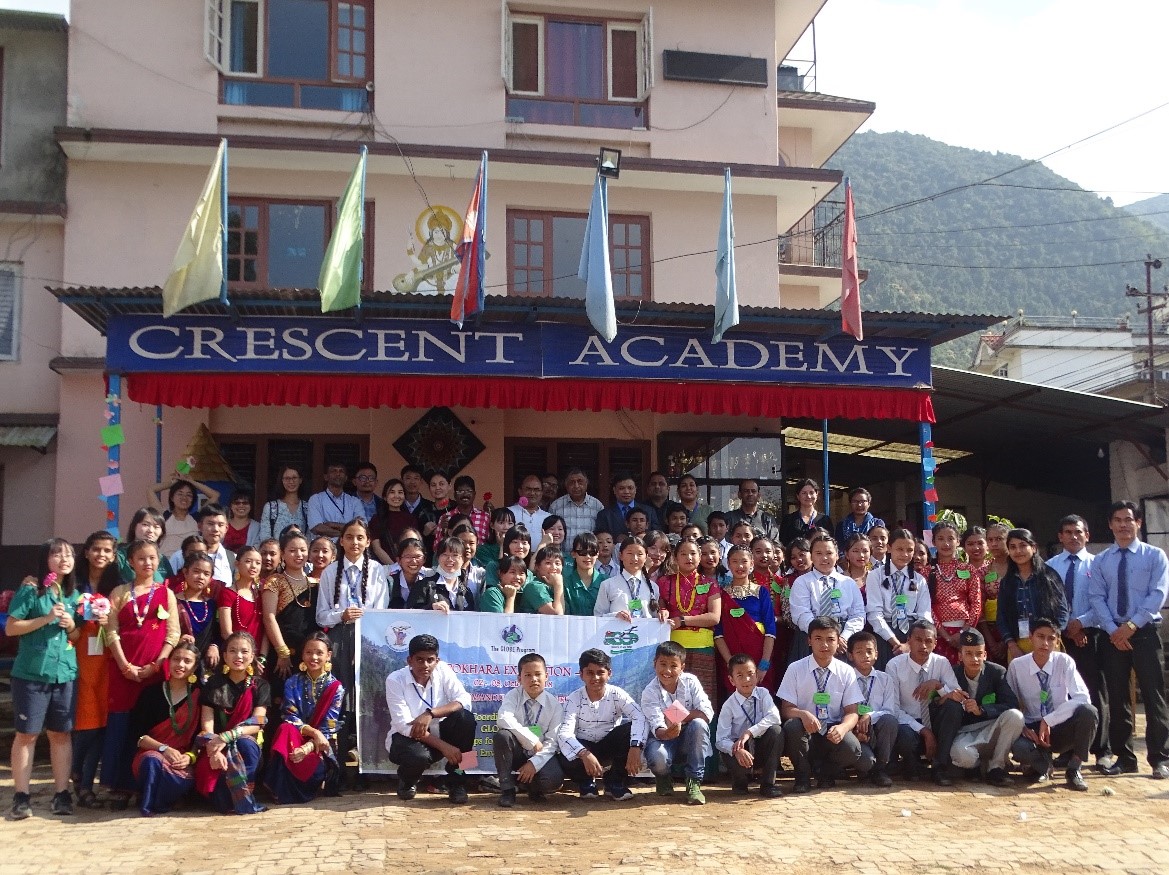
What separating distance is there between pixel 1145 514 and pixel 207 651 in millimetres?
13614

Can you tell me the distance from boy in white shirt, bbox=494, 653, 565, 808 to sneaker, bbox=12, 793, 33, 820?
3.05 metres

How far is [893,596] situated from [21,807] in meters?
6.59

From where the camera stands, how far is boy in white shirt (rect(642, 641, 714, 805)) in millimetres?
7793

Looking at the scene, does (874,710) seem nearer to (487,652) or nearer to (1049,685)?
(1049,685)

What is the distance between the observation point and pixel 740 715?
26.6ft

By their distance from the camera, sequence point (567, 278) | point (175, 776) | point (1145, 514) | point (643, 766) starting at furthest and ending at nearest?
1. point (1145, 514)
2. point (567, 278)
3. point (643, 766)
4. point (175, 776)

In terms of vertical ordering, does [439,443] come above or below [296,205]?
below

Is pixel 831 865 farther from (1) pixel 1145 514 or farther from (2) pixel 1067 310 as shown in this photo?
(2) pixel 1067 310

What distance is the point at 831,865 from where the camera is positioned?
6305mm

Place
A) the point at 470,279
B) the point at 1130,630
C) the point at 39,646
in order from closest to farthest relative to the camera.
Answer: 1. the point at 39,646
2. the point at 1130,630
3. the point at 470,279

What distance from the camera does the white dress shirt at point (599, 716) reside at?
788 centimetres

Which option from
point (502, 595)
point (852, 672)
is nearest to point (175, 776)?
point (502, 595)

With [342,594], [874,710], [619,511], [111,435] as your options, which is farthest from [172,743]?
[874,710]

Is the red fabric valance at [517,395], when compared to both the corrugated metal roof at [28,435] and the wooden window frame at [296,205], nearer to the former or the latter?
the corrugated metal roof at [28,435]
